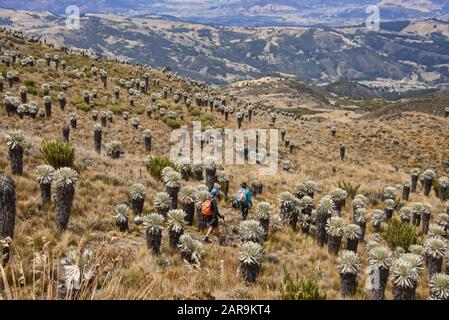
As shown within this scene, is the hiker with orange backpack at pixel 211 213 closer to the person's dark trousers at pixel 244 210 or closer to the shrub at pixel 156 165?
the person's dark trousers at pixel 244 210

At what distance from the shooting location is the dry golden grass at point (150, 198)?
937 centimetres

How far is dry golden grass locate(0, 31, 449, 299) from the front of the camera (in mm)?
9367

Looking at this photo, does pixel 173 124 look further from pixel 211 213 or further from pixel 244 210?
pixel 211 213

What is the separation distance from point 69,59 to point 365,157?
41.7 m

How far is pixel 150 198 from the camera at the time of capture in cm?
1817

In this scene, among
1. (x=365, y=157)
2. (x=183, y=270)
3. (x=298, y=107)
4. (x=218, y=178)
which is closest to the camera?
(x=183, y=270)

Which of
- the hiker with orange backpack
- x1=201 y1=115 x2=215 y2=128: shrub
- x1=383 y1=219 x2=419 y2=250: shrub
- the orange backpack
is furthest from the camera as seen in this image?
x1=201 y1=115 x2=215 y2=128: shrub

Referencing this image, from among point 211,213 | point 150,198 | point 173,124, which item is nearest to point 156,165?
point 150,198

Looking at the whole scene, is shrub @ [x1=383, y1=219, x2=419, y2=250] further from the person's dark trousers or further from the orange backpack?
the orange backpack

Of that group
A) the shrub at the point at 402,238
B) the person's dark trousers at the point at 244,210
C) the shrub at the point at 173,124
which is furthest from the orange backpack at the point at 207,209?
the shrub at the point at 173,124

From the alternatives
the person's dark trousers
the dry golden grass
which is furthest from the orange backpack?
the person's dark trousers
